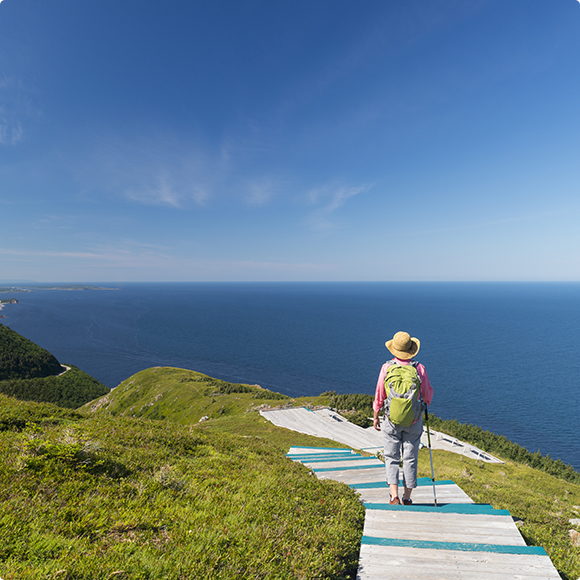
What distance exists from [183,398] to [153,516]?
150 ft

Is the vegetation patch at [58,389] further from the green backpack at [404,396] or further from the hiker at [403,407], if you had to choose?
the green backpack at [404,396]

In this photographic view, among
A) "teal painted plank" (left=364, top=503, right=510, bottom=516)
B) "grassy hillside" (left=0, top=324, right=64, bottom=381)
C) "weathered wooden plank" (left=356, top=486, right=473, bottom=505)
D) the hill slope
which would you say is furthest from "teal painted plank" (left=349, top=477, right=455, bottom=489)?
"grassy hillside" (left=0, top=324, right=64, bottom=381)

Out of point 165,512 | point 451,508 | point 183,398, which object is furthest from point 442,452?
point 183,398

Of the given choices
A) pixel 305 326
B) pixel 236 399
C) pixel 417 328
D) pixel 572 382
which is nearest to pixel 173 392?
pixel 236 399

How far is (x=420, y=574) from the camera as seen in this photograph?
11.7ft

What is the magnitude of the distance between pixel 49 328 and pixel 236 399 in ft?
570

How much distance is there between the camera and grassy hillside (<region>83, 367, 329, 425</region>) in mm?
36062

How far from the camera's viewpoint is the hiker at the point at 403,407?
578cm

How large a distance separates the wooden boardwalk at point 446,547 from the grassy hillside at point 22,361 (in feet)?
368

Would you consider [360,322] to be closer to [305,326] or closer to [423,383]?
[305,326]

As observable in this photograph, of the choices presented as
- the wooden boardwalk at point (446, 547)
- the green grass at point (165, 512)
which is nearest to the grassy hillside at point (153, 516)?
the green grass at point (165, 512)

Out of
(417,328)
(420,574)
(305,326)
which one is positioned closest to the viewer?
(420,574)

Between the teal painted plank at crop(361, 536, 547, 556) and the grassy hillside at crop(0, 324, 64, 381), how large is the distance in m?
112

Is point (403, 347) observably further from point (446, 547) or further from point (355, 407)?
point (355, 407)
